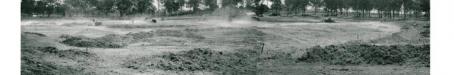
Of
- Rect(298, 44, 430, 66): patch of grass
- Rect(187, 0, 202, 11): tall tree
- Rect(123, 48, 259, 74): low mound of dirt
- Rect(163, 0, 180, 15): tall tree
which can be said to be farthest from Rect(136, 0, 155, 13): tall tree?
Rect(298, 44, 430, 66): patch of grass

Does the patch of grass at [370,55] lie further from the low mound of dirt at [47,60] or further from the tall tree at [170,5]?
the tall tree at [170,5]

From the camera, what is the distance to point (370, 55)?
20.0 m

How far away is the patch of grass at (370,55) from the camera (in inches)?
762

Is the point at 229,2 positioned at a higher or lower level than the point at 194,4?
lower

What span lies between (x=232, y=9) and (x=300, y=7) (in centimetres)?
4946

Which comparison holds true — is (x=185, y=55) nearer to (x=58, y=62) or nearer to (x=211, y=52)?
(x=211, y=52)

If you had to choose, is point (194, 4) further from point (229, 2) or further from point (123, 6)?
point (229, 2)

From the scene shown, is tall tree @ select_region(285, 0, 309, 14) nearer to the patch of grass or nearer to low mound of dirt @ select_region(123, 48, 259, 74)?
the patch of grass

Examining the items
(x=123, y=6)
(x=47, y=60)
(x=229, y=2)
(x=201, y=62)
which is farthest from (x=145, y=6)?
(x=47, y=60)

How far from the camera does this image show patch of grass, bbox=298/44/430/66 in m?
19.4

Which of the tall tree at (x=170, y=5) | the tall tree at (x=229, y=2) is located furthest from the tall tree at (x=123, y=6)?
the tall tree at (x=229, y=2)

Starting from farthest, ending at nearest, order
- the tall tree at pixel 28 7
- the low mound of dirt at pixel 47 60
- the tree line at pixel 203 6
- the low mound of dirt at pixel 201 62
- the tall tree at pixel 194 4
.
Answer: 1. the tall tree at pixel 194 4
2. the tree line at pixel 203 6
3. the tall tree at pixel 28 7
4. the low mound of dirt at pixel 201 62
5. the low mound of dirt at pixel 47 60

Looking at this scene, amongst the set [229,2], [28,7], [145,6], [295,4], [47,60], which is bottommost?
[47,60]

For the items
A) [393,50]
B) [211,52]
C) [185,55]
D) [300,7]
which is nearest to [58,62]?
[185,55]
